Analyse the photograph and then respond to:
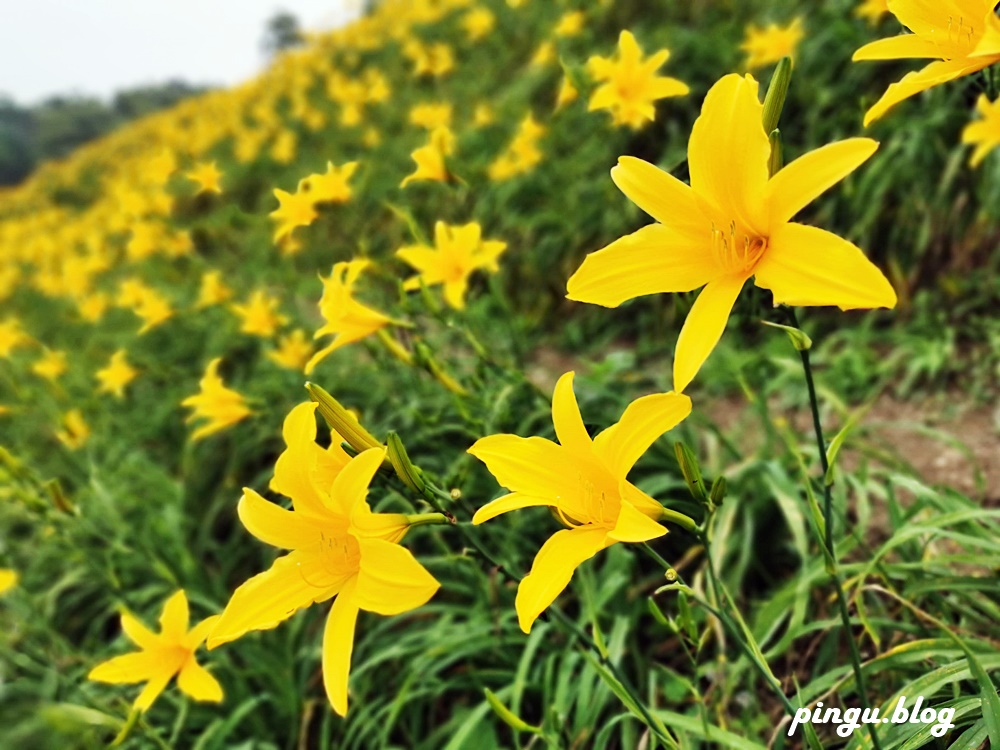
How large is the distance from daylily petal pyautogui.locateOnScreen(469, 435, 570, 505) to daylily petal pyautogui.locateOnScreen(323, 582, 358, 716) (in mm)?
284

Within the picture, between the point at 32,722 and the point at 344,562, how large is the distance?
1.38ft

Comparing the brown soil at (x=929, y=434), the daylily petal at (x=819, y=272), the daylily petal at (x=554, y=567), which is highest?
the daylily petal at (x=819, y=272)

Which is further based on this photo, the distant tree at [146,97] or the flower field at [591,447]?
the distant tree at [146,97]

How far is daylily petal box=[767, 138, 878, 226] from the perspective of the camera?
2.65 feet

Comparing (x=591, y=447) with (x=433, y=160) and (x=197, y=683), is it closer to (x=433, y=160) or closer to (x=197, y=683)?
(x=197, y=683)

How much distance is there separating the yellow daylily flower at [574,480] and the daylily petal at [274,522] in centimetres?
31

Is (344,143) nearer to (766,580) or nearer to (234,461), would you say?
(234,461)

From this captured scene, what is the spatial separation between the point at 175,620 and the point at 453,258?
116 centimetres

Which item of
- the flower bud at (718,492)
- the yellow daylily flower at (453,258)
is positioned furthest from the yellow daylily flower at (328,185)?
the flower bud at (718,492)

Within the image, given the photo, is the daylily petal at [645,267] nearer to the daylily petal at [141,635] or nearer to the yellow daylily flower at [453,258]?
the yellow daylily flower at [453,258]

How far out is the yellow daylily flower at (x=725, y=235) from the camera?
0.83m

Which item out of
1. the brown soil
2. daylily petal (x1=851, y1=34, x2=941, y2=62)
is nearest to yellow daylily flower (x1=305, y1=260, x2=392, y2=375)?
daylily petal (x1=851, y1=34, x2=941, y2=62)

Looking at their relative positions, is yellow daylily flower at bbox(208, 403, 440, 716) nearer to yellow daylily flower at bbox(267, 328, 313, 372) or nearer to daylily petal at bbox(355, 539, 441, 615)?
daylily petal at bbox(355, 539, 441, 615)

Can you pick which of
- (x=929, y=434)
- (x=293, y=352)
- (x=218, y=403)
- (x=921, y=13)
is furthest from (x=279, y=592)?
(x=929, y=434)
